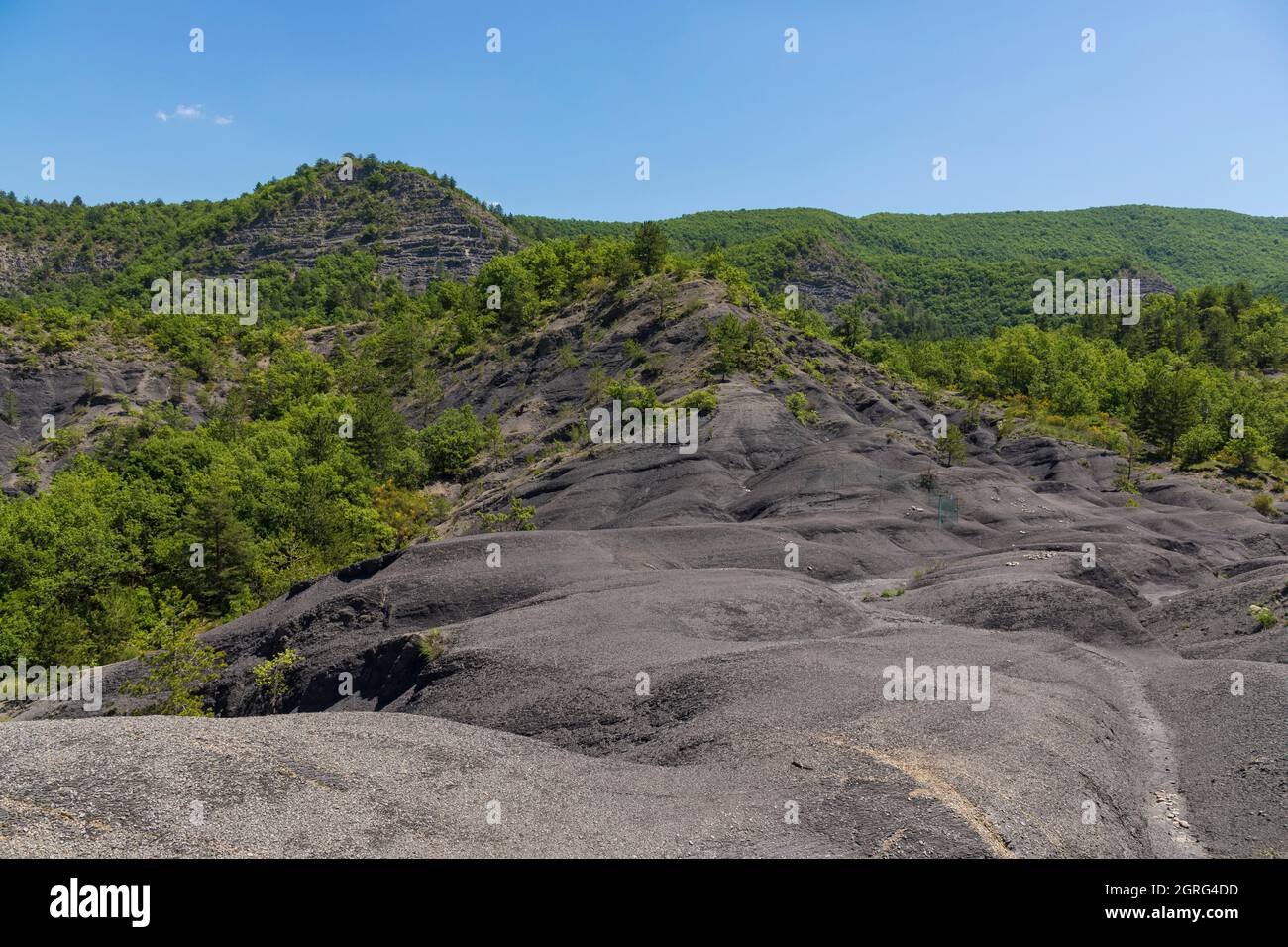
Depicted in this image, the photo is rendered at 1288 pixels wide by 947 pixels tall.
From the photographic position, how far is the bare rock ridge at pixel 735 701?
520 inches

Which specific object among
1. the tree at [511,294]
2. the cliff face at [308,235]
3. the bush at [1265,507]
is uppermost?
the cliff face at [308,235]

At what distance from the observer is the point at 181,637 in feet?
99.1

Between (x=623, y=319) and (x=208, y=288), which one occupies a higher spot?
(x=208, y=288)

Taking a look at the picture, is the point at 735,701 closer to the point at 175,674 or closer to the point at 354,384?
the point at 175,674

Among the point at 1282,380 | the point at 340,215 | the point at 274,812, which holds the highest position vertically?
the point at 340,215

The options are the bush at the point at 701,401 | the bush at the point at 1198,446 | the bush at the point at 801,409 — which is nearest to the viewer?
the bush at the point at 701,401

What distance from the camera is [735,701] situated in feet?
67.0

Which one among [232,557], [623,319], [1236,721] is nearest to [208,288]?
[623,319]

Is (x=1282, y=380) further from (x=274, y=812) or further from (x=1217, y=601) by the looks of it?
(x=274, y=812)

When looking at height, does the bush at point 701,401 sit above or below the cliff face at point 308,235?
below

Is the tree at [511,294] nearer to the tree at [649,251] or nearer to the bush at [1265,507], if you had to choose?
the tree at [649,251]

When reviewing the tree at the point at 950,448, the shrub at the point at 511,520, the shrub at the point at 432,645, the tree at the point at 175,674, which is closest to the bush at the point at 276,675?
the tree at the point at 175,674

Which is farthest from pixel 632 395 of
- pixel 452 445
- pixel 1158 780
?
pixel 1158 780

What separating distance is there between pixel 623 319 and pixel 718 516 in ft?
114
